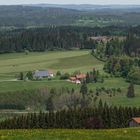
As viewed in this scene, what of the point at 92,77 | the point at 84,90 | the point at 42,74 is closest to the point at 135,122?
the point at 84,90

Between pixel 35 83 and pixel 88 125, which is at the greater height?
pixel 88 125

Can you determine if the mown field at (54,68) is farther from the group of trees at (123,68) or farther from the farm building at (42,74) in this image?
the farm building at (42,74)

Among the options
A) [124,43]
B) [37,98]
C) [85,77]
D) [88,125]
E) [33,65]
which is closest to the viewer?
[88,125]

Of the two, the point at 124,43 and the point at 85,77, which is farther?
the point at 124,43

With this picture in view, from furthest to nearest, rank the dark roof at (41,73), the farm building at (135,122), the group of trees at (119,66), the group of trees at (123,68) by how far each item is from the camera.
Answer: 1. the group of trees at (119,66)
2. the dark roof at (41,73)
3. the group of trees at (123,68)
4. the farm building at (135,122)

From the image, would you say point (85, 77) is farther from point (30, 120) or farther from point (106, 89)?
point (30, 120)

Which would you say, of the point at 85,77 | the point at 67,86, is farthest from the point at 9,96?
the point at 85,77

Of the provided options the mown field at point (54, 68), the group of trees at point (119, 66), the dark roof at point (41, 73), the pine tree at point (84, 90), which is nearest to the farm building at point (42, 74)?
the dark roof at point (41, 73)

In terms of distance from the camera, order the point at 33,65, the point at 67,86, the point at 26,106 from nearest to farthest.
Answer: the point at 26,106, the point at 67,86, the point at 33,65

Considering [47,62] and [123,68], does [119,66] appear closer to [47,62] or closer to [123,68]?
[123,68]

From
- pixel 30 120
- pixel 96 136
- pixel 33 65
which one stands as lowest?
pixel 33 65
